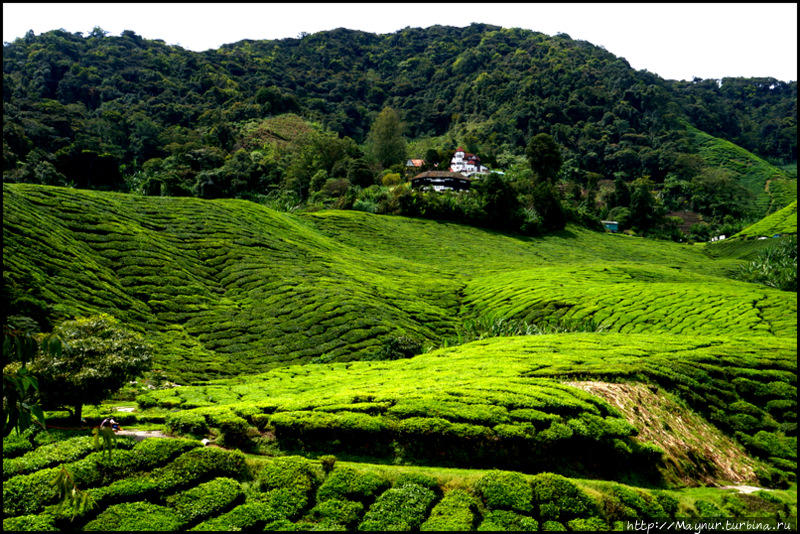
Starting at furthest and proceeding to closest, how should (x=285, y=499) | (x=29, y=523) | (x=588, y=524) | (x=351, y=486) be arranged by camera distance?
(x=351, y=486), (x=285, y=499), (x=588, y=524), (x=29, y=523)

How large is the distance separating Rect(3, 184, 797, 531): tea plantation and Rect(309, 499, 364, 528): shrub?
5cm

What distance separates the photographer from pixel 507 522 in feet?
35.5

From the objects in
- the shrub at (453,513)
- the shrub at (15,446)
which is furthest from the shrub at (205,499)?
the shrub at (453,513)

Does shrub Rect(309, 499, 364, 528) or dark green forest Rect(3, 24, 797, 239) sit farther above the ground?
dark green forest Rect(3, 24, 797, 239)

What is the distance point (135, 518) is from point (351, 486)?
471 cm

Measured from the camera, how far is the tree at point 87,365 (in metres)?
13.9

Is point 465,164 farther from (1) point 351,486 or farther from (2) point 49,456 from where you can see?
(2) point 49,456

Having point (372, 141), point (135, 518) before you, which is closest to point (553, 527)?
point (135, 518)

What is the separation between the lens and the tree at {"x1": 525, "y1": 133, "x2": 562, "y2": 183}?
10731cm

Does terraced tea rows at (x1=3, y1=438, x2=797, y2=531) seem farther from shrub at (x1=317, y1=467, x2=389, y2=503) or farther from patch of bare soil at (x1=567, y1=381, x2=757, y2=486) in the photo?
patch of bare soil at (x1=567, y1=381, x2=757, y2=486)

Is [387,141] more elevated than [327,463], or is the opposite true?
Answer: [387,141]

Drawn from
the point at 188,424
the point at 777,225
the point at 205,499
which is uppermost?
the point at 777,225

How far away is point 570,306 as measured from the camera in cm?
3650

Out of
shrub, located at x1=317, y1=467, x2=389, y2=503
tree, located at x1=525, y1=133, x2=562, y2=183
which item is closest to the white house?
tree, located at x1=525, y1=133, x2=562, y2=183
